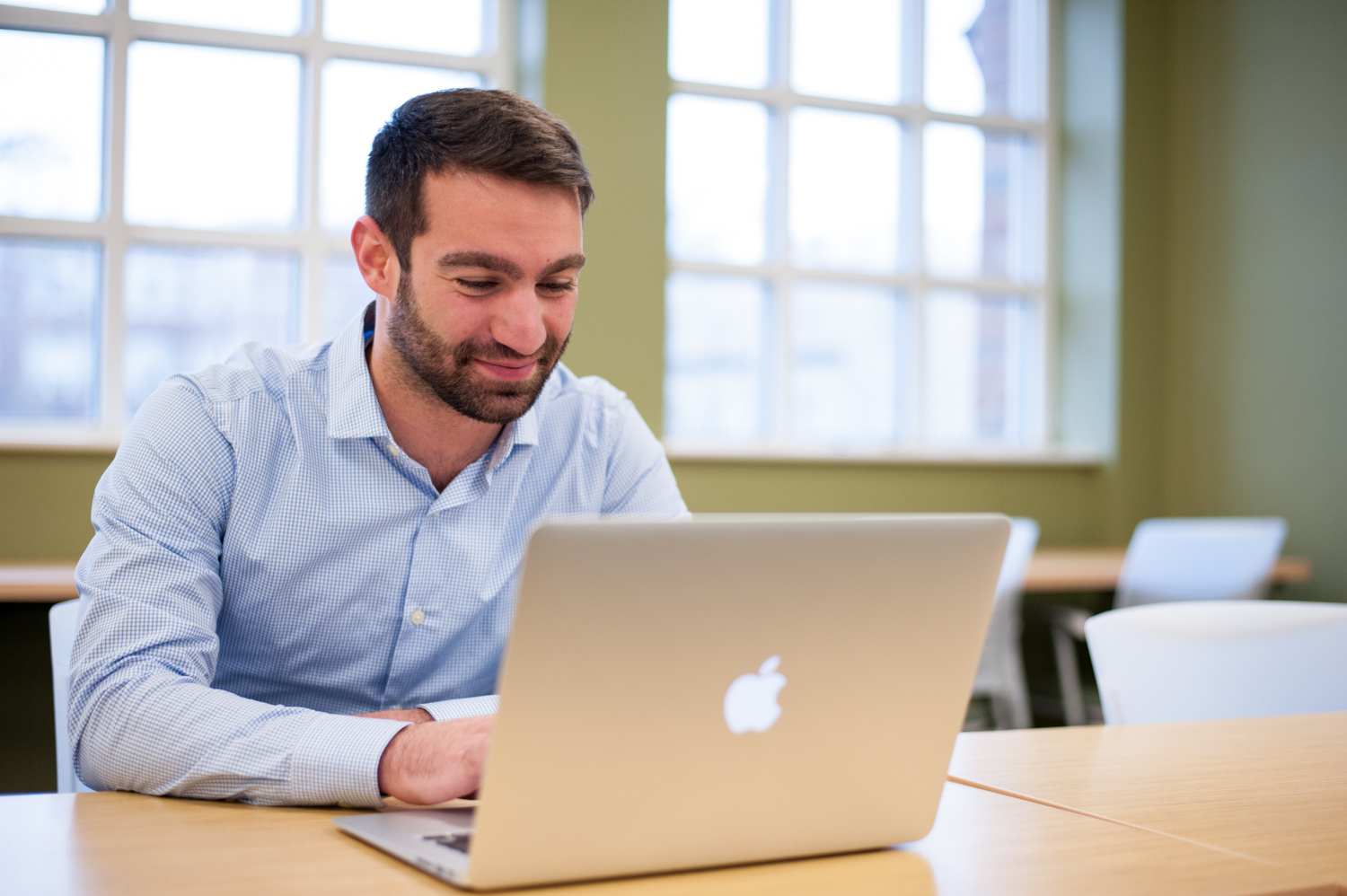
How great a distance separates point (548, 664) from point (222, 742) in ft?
1.36

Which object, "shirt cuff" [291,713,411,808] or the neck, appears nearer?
"shirt cuff" [291,713,411,808]

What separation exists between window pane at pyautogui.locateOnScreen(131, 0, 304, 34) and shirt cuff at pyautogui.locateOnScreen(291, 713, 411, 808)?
3240 millimetres

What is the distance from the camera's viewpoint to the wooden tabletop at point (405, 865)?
746 mm

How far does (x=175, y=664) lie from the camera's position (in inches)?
42.4

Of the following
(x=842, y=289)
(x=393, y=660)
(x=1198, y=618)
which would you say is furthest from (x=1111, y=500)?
(x=393, y=660)

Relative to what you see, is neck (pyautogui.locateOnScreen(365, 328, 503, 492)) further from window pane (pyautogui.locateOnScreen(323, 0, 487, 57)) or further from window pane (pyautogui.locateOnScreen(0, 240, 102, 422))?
window pane (pyautogui.locateOnScreen(323, 0, 487, 57))

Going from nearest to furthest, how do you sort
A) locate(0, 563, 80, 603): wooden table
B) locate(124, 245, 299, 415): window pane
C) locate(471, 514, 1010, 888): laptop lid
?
locate(471, 514, 1010, 888): laptop lid → locate(0, 563, 80, 603): wooden table → locate(124, 245, 299, 415): window pane

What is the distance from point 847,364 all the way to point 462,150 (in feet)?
10.7

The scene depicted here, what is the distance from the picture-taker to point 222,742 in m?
0.96

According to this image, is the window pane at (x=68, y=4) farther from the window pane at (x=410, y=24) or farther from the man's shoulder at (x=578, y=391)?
the man's shoulder at (x=578, y=391)

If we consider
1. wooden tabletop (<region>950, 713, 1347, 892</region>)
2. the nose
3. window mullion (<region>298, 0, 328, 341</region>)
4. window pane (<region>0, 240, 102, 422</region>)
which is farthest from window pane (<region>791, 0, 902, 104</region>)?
wooden tabletop (<region>950, 713, 1347, 892</region>)

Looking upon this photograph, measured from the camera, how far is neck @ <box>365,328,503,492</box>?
1397 millimetres

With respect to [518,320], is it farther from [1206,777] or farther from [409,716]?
[1206,777]

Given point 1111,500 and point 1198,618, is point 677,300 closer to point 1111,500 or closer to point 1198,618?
point 1111,500
